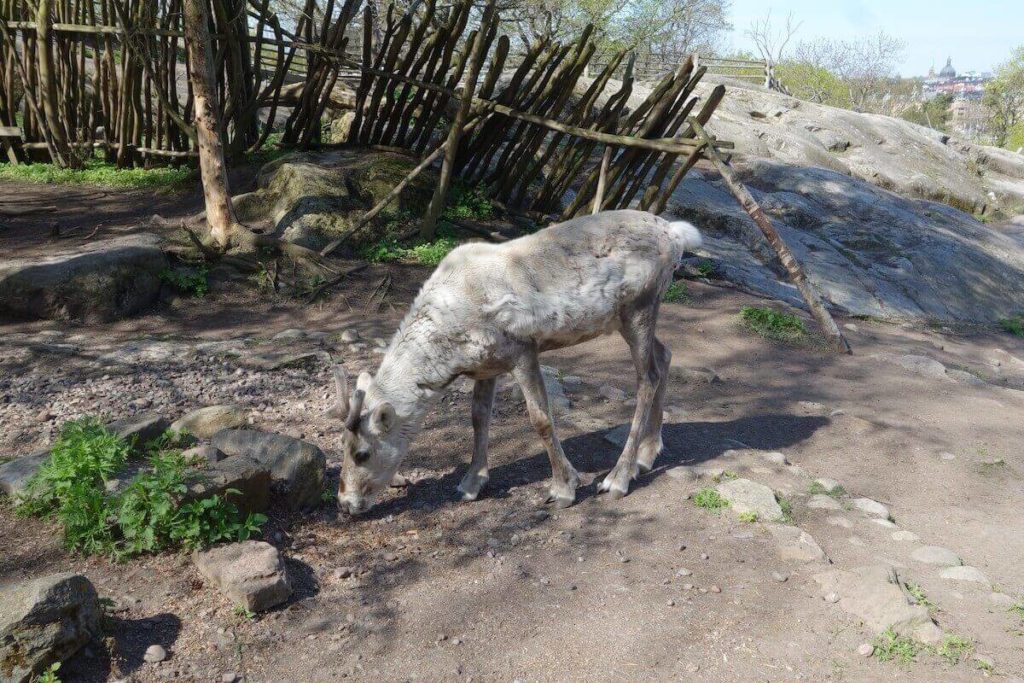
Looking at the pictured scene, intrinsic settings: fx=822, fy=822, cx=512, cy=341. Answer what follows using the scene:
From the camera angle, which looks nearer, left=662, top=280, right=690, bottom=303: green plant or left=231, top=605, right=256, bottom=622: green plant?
left=231, top=605, right=256, bottom=622: green plant

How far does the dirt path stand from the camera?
12.2ft

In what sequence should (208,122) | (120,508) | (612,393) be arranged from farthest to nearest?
(208,122) < (612,393) < (120,508)

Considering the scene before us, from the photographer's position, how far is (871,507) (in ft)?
16.8

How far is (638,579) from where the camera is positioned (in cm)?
433

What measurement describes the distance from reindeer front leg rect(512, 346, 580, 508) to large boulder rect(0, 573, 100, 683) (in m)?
2.49

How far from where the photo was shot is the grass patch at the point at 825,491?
5238 millimetres

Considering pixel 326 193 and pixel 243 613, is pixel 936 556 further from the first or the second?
pixel 326 193

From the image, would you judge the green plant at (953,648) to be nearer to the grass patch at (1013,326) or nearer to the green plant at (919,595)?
the green plant at (919,595)

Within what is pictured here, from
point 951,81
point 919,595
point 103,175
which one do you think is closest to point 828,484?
point 919,595

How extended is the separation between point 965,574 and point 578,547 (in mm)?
2049

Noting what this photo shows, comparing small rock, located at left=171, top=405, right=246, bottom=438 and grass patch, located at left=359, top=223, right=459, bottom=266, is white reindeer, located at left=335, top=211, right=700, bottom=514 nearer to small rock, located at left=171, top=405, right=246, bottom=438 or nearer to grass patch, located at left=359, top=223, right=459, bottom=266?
small rock, located at left=171, top=405, right=246, bottom=438

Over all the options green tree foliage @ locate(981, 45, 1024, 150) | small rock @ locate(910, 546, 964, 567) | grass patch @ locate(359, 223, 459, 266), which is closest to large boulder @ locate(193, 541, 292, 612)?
small rock @ locate(910, 546, 964, 567)

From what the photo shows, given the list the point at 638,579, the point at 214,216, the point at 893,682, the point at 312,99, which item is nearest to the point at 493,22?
the point at 312,99

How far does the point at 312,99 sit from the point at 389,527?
7.33m
